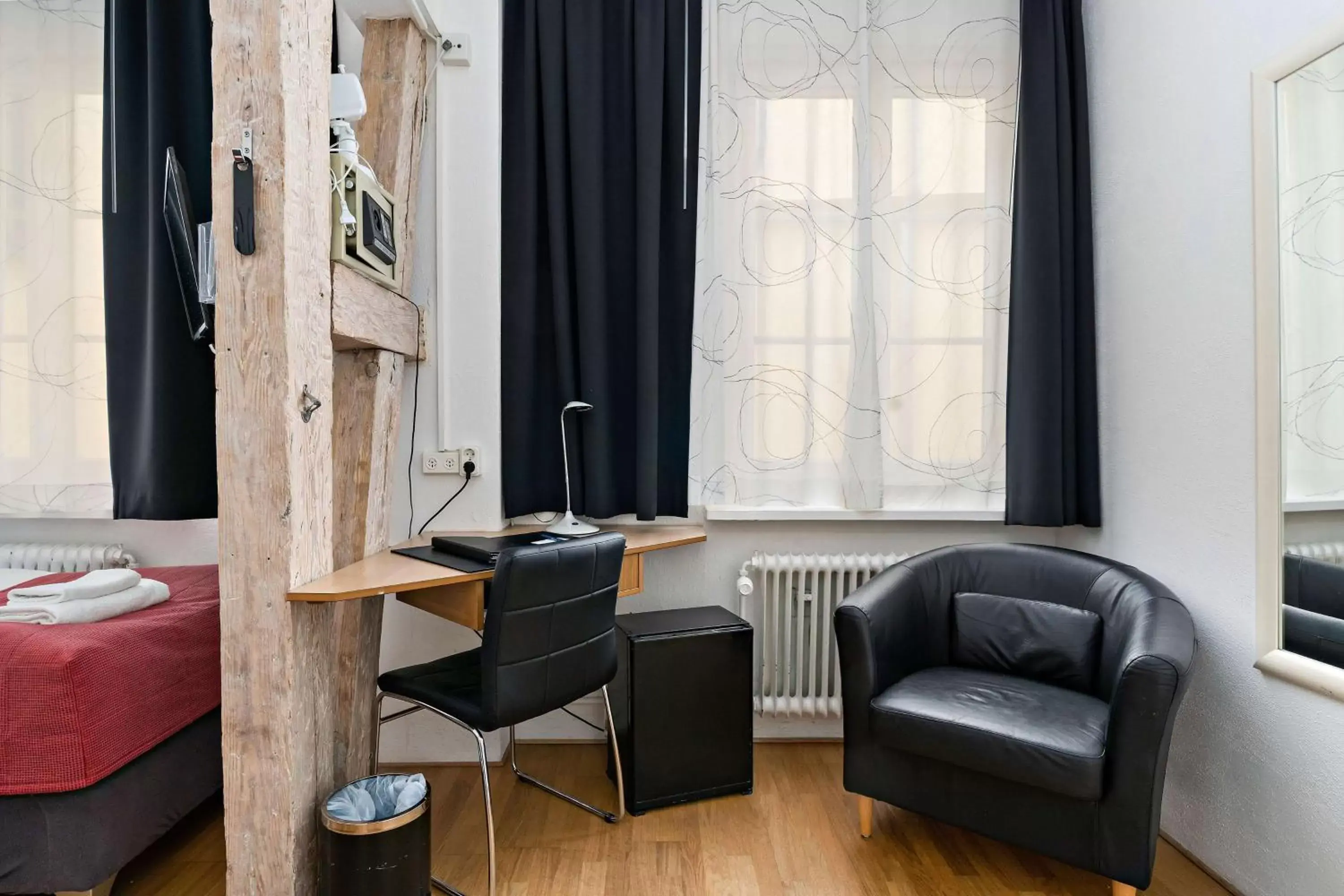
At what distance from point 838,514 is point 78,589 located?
2269 mm

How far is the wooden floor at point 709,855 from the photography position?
180 centimetres

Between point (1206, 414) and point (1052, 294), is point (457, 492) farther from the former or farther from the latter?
point (1206, 414)

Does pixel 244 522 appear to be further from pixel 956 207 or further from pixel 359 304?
pixel 956 207

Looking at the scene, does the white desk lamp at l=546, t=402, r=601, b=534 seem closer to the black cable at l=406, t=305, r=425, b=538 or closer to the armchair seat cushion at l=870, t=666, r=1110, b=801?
the black cable at l=406, t=305, r=425, b=538

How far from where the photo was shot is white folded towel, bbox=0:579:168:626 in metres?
1.74

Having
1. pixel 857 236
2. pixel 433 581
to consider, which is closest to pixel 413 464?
pixel 433 581

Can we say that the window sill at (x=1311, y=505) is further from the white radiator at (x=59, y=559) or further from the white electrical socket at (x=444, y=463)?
the white radiator at (x=59, y=559)

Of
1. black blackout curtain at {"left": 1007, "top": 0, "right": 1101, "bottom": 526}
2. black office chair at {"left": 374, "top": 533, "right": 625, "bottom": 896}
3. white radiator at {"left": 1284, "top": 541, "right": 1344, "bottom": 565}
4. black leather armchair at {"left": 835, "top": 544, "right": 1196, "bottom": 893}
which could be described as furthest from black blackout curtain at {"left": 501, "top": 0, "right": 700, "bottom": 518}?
white radiator at {"left": 1284, "top": 541, "right": 1344, "bottom": 565}

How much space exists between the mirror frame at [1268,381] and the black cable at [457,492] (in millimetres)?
2231

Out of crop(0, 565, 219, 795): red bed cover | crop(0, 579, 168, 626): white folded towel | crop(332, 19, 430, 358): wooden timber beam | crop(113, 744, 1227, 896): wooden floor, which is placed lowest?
crop(113, 744, 1227, 896): wooden floor

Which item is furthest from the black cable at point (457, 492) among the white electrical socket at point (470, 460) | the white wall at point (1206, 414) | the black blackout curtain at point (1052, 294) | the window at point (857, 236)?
the white wall at point (1206, 414)

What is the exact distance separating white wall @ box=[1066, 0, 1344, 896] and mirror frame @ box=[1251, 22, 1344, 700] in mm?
40

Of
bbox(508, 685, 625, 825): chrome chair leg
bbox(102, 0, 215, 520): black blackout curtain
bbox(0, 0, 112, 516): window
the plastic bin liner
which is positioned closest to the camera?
the plastic bin liner

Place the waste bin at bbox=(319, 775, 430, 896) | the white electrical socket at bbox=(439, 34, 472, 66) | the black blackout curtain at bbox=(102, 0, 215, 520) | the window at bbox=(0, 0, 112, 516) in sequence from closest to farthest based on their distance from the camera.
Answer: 1. the waste bin at bbox=(319, 775, 430, 896)
2. the black blackout curtain at bbox=(102, 0, 215, 520)
3. the white electrical socket at bbox=(439, 34, 472, 66)
4. the window at bbox=(0, 0, 112, 516)
